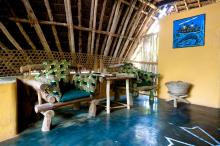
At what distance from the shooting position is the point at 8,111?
2.41 m

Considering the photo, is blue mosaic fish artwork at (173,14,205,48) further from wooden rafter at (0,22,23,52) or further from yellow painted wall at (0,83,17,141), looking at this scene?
wooden rafter at (0,22,23,52)

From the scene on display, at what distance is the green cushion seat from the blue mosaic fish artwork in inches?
128

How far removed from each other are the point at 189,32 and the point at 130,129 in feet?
11.1

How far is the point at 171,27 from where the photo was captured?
510cm

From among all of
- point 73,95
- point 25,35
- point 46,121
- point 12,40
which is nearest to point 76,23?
point 25,35

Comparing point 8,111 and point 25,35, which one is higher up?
point 25,35

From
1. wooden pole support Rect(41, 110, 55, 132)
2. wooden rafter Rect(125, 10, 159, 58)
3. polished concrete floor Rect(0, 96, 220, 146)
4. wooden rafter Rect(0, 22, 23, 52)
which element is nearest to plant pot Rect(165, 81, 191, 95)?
polished concrete floor Rect(0, 96, 220, 146)

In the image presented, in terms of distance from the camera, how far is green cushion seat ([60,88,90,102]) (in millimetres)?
2886

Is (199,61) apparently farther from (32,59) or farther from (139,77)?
(32,59)

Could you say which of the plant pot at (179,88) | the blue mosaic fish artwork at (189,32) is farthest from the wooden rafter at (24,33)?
the blue mosaic fish artwork at (189,32)

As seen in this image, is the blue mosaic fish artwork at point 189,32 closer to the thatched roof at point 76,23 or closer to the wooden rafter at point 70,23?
the thatched roof at point 76,23

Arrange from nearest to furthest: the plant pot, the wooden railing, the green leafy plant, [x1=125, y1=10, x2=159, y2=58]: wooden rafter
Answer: the plant pot
the green leafy plant
the wooden railing
[x1=125, y1=10, x2=159, y2=58]: wooden rafter

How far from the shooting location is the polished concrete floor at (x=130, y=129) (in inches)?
92.8

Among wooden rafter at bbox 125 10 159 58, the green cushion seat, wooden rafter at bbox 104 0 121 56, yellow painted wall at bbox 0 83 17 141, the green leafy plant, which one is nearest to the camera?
yellow painted wall at bbox 0 83 17 141
